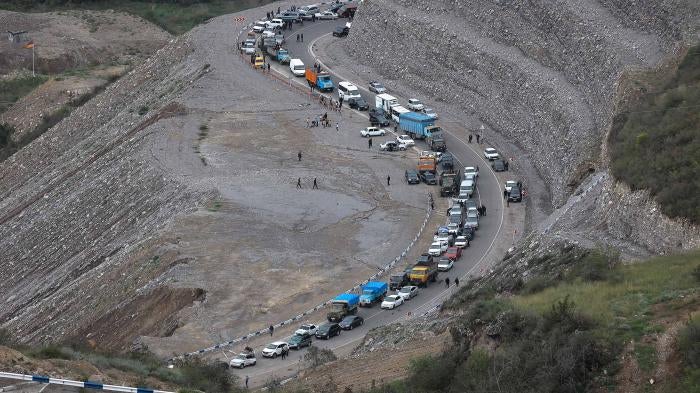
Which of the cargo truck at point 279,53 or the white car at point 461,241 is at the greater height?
the white car at point 461,241

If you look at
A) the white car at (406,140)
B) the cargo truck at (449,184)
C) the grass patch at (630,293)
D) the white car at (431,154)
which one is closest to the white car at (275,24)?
the white car at (406,140)

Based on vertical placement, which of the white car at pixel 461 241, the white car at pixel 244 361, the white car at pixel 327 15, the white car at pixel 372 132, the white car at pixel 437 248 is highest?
the white car at pixel 244 361

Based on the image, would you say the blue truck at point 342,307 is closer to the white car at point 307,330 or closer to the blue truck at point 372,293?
the blue truck at point 372,293

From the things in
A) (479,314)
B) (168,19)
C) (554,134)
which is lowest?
(168,19)

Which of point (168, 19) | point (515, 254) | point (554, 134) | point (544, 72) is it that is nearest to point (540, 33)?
point (544, 72)

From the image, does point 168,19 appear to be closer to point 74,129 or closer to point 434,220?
Result: point 74,129

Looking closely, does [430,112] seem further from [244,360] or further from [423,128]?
[244,360]

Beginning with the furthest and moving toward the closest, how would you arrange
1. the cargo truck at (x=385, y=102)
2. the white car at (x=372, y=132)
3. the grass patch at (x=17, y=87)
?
1. the grass patch at (x=17, y=87)
2. the cargo truck at (x=385, y=102)
3. the white car at (x=372, y=132)

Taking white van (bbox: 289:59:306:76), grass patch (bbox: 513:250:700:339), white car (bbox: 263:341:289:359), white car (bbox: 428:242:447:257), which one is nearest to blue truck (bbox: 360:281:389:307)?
white car (bbox: 428:242:447:257)
